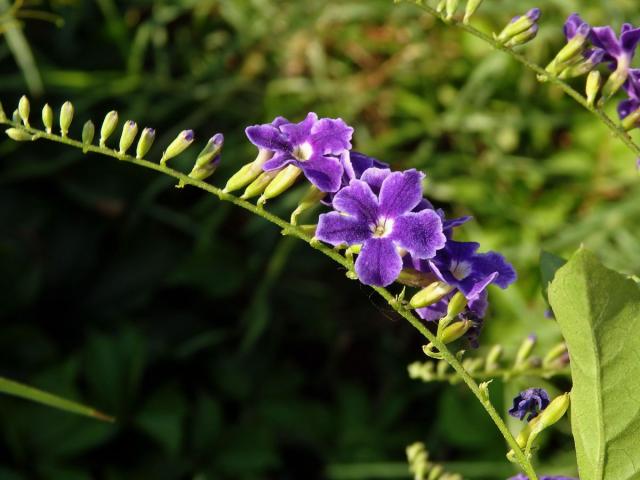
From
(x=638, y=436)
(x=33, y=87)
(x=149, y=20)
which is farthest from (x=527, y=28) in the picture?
(x=149, y=20)

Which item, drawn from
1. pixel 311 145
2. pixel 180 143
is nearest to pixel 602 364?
pixel 311 145

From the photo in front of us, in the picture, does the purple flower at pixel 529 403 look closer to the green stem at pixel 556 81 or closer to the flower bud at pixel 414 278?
the flower bud at pixel 414 278

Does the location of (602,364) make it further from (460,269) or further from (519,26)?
(519,26)

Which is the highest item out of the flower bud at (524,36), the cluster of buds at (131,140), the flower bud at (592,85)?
the flower bud at (524,36)

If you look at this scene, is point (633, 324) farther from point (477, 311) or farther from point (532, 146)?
point (532, 146)

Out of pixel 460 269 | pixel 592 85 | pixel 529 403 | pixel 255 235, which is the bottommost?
pixel 529 403

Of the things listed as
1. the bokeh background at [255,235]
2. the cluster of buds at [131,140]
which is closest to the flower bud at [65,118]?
the cluster of buds at [131,140]
